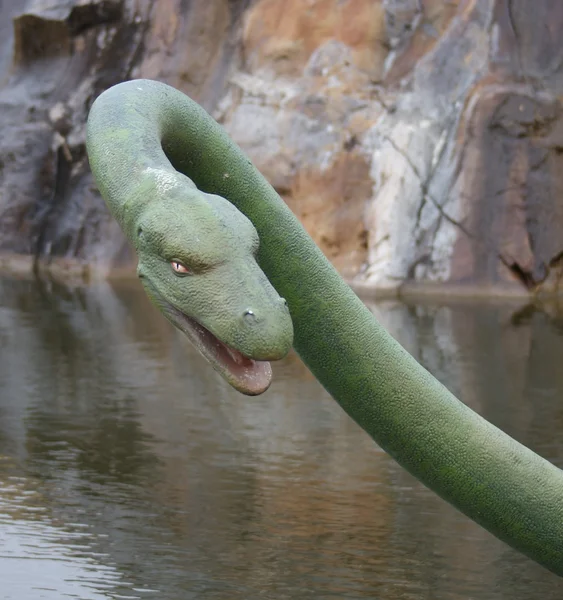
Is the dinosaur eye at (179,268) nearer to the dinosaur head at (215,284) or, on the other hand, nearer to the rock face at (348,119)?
the dinosaur head at (215,284)

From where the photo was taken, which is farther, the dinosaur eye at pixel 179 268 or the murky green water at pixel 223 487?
the murky green water at pixel 223 487

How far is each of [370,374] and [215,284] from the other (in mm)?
710

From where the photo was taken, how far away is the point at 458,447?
1.94m

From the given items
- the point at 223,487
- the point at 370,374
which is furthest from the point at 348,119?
the point at 370,374

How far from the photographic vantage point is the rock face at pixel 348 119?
868 cm

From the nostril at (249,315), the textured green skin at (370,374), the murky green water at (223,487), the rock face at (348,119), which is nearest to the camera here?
the nostril at (249,315)

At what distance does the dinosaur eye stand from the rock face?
24.4ft

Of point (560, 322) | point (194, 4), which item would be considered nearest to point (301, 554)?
point (560, 322)

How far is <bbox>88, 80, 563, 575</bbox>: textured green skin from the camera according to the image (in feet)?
5.91

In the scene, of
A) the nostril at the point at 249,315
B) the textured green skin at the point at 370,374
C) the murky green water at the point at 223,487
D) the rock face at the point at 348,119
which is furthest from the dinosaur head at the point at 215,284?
the rock face at the point at 348,119

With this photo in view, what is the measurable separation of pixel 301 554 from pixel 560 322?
468 cm

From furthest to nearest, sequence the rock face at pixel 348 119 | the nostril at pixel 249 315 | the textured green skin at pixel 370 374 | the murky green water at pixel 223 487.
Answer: the rock face at pixel 348 119, the murky green water at pixel 223 487, the textured green skin at pixel 370 374, the nostril at pixel 249 315

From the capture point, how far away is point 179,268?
1.25 m

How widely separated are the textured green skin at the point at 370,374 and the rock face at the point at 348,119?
6624 mm
